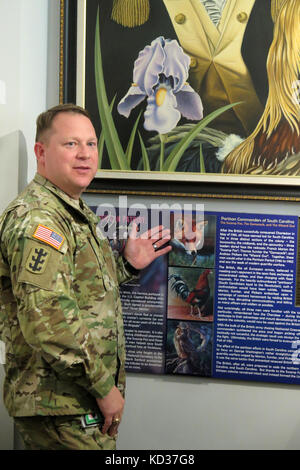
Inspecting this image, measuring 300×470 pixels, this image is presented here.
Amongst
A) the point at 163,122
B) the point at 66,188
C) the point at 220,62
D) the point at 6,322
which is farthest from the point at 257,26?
the point at 6,322

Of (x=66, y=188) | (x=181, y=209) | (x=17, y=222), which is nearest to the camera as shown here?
(x=17, y=222)

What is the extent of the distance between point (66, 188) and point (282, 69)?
87 cm

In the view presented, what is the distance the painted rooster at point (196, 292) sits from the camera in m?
1.84

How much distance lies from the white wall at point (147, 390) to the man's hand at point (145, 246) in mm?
264

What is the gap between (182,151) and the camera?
1.81m

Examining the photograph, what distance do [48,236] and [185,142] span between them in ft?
2.51

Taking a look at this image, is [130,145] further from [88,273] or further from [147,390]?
[147,390]

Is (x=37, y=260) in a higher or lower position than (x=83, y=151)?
lower

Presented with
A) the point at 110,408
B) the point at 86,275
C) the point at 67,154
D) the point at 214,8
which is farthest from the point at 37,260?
the point at 214,8

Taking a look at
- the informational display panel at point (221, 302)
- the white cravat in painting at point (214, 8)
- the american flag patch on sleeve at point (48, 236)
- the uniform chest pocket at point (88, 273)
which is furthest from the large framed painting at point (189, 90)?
the american flag patch on sleeve at point (48, 236)

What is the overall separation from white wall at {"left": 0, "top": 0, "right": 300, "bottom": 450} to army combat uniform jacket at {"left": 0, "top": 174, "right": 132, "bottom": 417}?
405mm

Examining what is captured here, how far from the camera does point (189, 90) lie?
178 centimetres

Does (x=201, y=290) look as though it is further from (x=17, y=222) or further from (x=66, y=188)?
(x=17, y=222)

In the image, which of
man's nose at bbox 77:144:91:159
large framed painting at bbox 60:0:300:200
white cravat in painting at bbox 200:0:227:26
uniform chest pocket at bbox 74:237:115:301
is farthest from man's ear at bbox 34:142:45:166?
white cravat in painting at bbox 200:0:227:26
